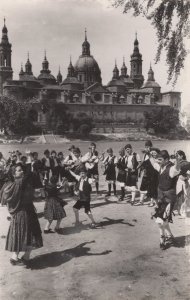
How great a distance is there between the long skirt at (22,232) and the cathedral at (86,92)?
80.4 metres

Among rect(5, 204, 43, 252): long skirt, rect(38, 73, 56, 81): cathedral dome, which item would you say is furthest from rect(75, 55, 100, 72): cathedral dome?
rect(5, 204, 43, 252): long skirt

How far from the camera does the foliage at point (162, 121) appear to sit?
7556 cm

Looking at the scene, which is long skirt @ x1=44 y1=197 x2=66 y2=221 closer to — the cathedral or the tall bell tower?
the tall bell tower

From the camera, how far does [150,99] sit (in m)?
103

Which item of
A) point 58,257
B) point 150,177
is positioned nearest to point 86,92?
point 150,177

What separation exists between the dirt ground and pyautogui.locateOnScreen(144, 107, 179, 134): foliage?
6726 centimetres

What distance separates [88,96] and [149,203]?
85.9 m

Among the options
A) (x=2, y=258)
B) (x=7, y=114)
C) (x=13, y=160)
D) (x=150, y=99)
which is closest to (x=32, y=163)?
(x=13, y=160)

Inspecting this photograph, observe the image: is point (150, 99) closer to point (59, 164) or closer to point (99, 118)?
point (99, 118)

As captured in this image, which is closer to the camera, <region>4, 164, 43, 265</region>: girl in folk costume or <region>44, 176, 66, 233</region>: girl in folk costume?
<region>4, 164, 43, 265</region>: girl in folk costume

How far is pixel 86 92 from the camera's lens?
96.7 metres

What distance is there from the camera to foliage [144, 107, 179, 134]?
75562mm

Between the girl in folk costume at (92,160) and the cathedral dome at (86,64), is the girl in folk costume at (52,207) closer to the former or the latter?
the girl in folk costume at (92,160)

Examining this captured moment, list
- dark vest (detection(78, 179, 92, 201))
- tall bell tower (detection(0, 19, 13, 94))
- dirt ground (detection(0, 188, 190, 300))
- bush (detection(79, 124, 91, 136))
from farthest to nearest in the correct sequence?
1. tall bell tower (detection(0, 19, 13, 94))
2. bush (detection(79, 124, 91, 136))
3. dark vest (detection(78, 179, 92, 201))
4. dirt ground (detection(0, 188, 190, 300))
